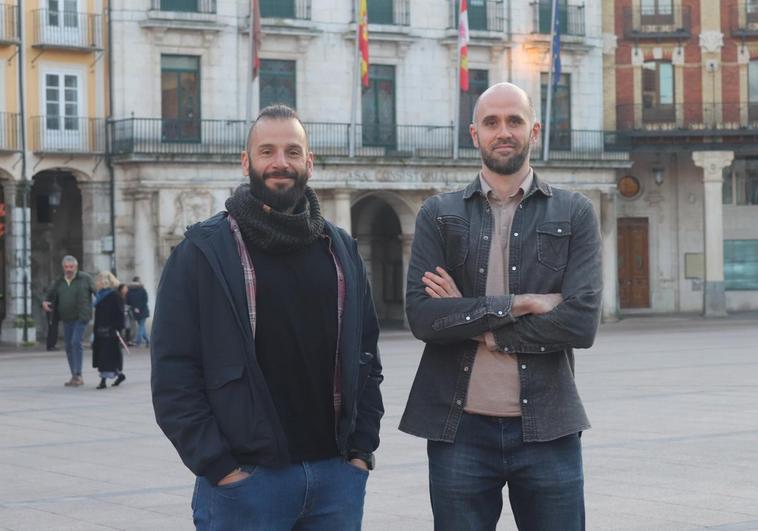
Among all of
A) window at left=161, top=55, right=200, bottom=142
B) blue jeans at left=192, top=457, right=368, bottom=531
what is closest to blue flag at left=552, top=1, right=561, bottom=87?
window at left=161, top=55, right=200, bottom=142

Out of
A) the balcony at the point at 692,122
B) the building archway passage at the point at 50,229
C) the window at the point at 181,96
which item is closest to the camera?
the window at the point at 181,96

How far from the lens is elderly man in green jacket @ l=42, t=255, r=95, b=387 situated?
23.7m

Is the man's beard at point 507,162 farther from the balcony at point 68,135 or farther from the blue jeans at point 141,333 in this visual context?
the balcony at point 68,135

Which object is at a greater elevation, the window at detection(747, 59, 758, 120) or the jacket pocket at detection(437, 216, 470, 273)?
the window at detection(747, 59, 758, 120)

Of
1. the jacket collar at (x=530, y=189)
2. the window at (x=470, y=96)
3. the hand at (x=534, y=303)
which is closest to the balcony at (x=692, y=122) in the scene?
the window at (x=470, y=96)

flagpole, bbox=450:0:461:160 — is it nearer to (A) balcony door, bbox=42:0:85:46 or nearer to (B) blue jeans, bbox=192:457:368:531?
(A) balcony door, bbox=42:0:85:46

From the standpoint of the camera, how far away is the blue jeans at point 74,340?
2375 cm

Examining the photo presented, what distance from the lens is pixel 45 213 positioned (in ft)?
139

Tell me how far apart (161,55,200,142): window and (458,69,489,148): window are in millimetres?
8160

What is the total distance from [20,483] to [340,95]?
31034mm

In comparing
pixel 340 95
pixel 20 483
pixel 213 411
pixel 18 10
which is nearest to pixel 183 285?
pixel 213 411

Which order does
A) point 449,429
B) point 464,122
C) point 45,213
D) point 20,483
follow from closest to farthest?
point 449,429
point 20,483
point 45,213
point 464,122

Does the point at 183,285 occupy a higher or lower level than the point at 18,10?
lower

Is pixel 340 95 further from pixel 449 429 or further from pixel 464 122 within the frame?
pixel 449 429
